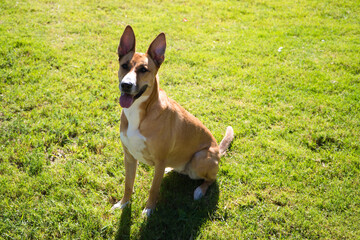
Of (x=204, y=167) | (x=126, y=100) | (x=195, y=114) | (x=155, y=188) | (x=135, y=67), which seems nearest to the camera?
(x=126, y=100)

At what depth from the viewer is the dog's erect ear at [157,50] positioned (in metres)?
3.38

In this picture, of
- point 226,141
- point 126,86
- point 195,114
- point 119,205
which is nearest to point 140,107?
point 126,86

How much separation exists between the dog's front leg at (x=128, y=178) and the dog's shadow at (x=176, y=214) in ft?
0.46

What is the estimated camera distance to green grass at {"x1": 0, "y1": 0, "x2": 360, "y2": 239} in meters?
3.60

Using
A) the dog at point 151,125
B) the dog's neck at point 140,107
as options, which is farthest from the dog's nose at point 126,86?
the dog's neck at point 140,107

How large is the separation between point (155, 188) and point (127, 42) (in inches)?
75.5

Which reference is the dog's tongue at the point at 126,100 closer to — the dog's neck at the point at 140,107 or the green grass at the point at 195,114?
the dog's neck at the point at 140,107

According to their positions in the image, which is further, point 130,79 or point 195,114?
point 195,114

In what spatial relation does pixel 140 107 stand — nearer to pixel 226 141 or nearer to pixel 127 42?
pixel 127 42

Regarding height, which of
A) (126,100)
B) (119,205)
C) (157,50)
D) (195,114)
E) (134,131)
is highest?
(157,50)

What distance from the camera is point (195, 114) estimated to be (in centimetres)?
559

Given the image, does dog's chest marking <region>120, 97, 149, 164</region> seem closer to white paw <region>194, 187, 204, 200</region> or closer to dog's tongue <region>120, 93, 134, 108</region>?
dog's tongue <region>120, 93, 134, 108</region>

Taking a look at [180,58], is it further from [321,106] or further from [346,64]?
[346,64]

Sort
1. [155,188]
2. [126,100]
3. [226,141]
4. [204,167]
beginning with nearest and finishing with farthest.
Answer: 1. [126,100]
2. [155,188]
3. [204,167]
4. [226,141]
